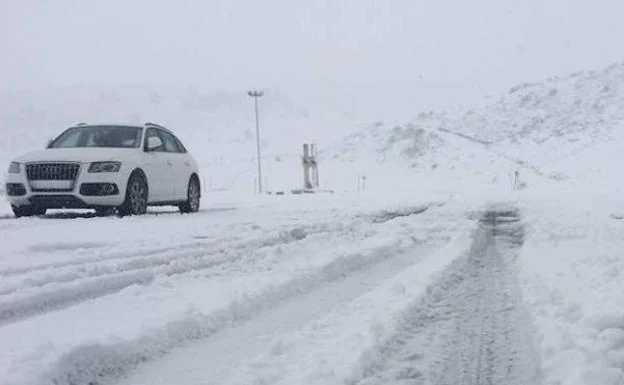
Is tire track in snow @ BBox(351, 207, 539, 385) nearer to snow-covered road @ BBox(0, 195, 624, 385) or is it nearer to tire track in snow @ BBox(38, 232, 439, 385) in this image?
snow-covered road @ BBox(0, 195, 624, 385)

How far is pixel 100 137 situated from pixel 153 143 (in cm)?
88

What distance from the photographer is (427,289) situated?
496 cm

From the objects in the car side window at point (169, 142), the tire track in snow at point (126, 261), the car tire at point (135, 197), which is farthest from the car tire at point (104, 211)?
the tire track in snow at point (126, 261)

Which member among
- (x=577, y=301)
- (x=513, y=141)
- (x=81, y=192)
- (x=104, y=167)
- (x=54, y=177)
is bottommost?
(x=577, y=301)

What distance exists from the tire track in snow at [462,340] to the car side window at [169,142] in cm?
805

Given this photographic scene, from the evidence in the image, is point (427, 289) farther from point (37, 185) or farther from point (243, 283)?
point (37, 185)

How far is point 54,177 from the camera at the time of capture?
10.8 metres

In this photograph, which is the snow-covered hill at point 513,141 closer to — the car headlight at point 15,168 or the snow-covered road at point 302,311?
the car headlight at point 15,168

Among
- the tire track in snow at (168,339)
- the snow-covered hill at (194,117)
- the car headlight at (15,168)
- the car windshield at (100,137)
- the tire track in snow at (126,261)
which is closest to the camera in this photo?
the tire track in snow at (168,339)

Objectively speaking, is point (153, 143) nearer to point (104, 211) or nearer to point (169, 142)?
point (169, 142)

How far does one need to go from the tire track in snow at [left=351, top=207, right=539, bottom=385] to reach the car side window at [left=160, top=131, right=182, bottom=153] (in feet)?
26.4

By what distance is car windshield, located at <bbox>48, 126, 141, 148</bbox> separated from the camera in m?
11.9

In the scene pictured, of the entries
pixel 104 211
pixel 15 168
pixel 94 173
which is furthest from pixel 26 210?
pixel 94 173

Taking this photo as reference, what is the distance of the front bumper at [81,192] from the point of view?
10672 millimetres
